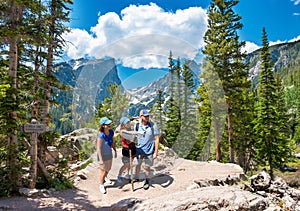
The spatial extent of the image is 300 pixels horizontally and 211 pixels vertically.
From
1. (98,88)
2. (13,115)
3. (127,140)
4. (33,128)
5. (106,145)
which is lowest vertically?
(106,145)

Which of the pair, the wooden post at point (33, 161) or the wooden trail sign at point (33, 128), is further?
the wooden post at point (33, 161)

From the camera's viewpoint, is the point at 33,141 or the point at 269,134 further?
the point at 269,134

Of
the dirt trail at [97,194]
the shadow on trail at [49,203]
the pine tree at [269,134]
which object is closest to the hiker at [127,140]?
the dirt trail at [97,194]

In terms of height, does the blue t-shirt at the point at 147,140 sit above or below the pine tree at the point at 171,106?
below

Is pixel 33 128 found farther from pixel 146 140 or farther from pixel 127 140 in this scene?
pixel 146 140

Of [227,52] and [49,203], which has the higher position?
[227,52]

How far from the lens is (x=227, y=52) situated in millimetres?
18312

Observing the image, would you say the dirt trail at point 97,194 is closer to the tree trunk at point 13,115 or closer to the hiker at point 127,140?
the tree trunk at point 13,115

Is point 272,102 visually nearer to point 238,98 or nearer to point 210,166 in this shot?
point 238,98

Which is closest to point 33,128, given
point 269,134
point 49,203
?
point 49,203

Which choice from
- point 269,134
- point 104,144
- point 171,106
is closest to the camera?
point 104,144

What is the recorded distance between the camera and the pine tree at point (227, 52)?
1809 centimetres

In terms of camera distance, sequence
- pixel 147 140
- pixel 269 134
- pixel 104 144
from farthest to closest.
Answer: pixel 269 134 → pixel 104 144 → pixel 147 140

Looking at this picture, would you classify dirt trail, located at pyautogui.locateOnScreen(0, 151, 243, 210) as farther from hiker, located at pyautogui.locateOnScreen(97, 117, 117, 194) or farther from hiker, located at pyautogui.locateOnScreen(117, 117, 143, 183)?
hiker, located at pyautogui.locateOnScreen(117, 117, 143, 183)
